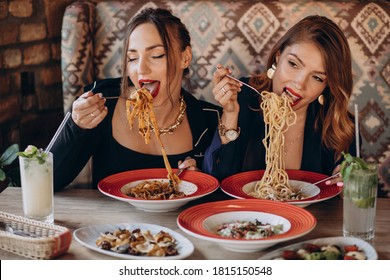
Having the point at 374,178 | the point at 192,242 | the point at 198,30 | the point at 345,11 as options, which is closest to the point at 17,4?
the point at 198,30

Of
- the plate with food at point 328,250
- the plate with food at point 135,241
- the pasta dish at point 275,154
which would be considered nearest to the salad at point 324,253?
the plate with food at point 328,250

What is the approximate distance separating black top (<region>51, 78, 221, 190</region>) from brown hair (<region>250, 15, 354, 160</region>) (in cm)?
26

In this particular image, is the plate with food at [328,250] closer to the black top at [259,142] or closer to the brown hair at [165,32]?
the black top at [259,142]

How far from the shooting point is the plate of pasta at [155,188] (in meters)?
1.72

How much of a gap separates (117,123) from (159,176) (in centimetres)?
39

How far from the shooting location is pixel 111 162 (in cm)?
227

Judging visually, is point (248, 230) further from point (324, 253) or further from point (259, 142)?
point (259, 142)

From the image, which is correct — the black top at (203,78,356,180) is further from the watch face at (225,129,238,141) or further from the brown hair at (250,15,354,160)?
the watch face at (225,129,238,141)

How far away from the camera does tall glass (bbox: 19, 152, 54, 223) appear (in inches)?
64.9

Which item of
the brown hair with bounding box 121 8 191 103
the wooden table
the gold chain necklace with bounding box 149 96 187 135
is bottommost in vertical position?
the wooden table

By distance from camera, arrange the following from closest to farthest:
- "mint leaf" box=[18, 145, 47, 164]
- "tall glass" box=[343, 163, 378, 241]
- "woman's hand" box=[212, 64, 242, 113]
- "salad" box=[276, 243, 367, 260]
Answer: "salad" box=[276, 243, 367, 260]
"tall glass" box=[343, 163, 378, 241]
"mint leaf" box=[18, 145, 47, 164]
"woman's hand" box=[212, 64, 242, 113]

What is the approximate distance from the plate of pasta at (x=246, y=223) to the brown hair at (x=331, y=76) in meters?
0.69

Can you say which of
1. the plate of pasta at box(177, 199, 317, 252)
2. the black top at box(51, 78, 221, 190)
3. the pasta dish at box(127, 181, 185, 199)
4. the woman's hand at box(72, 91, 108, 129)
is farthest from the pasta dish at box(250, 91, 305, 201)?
the woman's hand at box(72, 91, 108, 129)

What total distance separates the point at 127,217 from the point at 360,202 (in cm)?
65
